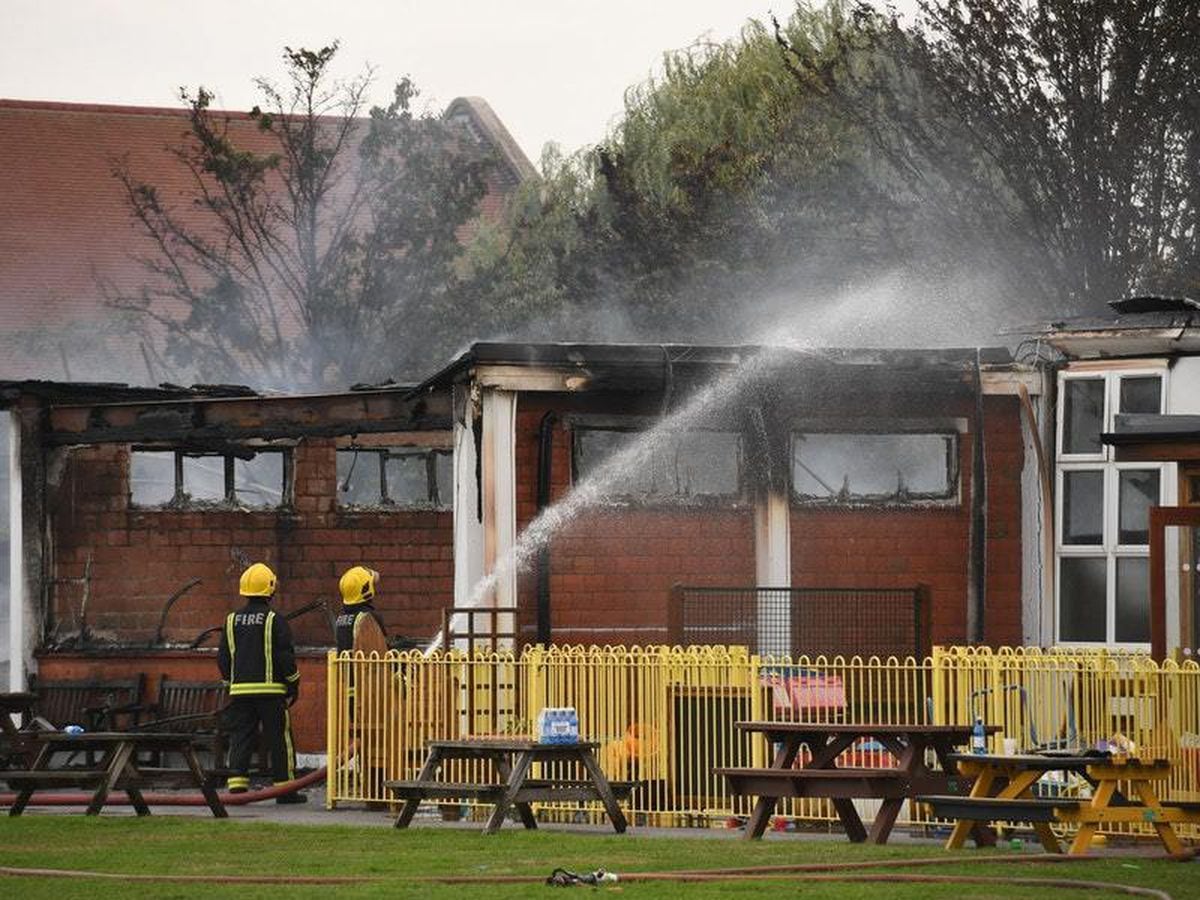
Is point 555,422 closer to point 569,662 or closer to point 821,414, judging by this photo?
point 821,414

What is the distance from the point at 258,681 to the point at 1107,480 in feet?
24.5

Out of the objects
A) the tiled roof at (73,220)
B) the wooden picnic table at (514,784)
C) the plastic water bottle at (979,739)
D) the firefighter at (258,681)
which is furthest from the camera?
the tiled roof at (73,220)

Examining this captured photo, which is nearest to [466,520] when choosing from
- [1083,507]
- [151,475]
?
[1083,507]

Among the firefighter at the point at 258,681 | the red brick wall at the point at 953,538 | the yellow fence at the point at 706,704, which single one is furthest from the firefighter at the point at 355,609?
the red brick wall at the point at 953,538

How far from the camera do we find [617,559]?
74.4ft

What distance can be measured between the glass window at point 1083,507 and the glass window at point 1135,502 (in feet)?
0.66

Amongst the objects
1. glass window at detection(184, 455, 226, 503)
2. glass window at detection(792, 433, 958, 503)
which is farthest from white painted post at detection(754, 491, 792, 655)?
glass window at detection(184, 455, 226, 503)

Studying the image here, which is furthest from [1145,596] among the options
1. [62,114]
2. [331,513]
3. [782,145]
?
[62,114]

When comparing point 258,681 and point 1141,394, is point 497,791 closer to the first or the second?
point 258,681

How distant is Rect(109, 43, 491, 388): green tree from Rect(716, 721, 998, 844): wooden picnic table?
79.2 feet

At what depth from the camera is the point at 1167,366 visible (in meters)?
22.0

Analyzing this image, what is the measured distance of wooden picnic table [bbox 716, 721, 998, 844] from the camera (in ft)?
53.2

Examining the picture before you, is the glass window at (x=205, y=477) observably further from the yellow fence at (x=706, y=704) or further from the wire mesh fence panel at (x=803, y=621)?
the yellow fence at (x=706, y=704)

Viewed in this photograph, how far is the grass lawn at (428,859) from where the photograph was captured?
13.0m
